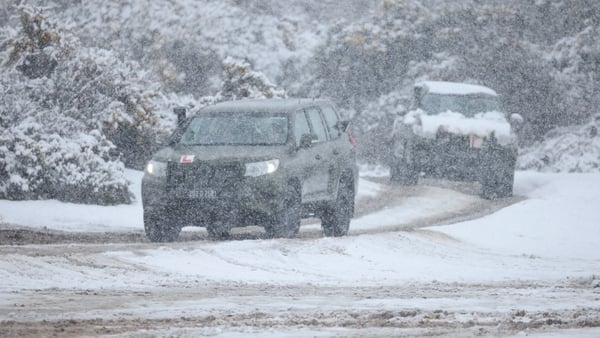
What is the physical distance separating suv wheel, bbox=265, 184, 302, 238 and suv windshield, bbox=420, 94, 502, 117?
30.6ft

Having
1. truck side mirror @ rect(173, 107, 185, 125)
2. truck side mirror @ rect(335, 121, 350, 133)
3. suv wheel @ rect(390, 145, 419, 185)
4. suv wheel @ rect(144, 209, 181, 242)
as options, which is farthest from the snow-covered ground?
suv wheel @ rect(390, 145, 419, 185)

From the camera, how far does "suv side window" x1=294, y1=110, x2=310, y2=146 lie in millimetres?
14383

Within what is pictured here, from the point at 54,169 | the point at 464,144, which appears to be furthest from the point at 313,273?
the point at 464,144

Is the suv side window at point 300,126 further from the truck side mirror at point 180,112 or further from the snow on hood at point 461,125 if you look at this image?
the snow on hood at point 461,125

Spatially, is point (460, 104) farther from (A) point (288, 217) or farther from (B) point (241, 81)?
(A) point (288, 217)

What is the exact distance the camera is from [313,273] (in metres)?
11.4

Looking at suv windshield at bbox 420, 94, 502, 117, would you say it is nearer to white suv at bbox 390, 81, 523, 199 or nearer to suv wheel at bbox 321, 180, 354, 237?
white suv at bbox 390, 81, 523, 199

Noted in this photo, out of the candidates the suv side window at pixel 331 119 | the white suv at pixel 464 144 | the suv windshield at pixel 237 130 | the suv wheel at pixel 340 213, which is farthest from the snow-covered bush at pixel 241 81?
the suv windshield at pixel 237 130

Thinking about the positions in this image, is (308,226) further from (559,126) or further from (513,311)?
(559,126)

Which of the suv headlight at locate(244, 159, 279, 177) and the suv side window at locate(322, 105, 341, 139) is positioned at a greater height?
the suv side window at locate(322, 105, 341, 139)

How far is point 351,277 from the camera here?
11.3 m

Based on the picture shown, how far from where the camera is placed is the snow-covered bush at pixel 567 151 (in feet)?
91.7

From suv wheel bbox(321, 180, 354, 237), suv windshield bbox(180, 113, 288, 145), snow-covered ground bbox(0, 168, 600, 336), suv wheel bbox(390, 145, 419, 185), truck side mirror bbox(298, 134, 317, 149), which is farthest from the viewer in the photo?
suv wheel bbox(390, 145, 419, 185)

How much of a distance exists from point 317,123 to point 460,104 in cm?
839
